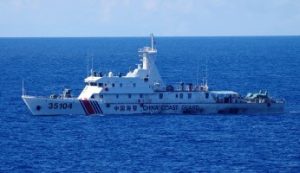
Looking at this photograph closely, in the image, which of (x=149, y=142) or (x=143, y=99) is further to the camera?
(x=143, y=99)

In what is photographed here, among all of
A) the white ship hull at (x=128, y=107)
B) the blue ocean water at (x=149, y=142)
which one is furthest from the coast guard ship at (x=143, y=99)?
the blue ocean water at (x=149, y=142)

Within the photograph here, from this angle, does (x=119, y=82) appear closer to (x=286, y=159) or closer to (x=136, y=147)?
(x=136, y=147)

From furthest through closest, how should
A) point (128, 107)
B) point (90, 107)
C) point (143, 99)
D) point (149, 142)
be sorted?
point (143, 99), point (128, 107), point (90, 107), point (149, 142)

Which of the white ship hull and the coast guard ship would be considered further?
the coast guard ship

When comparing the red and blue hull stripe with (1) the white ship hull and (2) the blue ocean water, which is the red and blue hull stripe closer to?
(1) the white ship hull

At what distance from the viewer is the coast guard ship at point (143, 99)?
106125 millimetres

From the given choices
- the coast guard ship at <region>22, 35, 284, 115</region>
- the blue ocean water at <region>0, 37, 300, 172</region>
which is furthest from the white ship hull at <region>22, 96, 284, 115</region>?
the blue ocean water at <region>0, 37, 300, 172</region>

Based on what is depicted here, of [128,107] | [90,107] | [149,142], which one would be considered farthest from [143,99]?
[149,142]

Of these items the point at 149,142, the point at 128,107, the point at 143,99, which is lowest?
the point at 149,142

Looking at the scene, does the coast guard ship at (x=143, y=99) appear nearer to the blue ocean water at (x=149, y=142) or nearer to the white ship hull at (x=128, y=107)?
the white ship hull at (x=128, y=107)

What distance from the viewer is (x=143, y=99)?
108m

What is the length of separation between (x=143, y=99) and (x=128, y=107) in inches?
68.1

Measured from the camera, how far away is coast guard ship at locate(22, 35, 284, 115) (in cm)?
10612

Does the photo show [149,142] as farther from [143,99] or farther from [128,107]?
[143,99]
